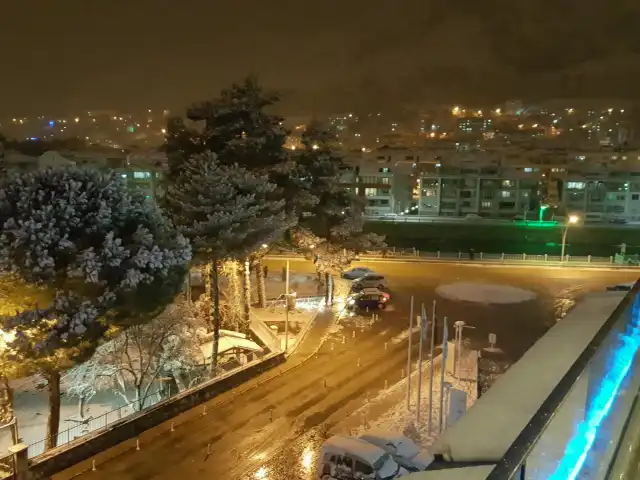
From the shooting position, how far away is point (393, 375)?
16.4 m

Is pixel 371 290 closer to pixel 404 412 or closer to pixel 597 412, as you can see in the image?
pixel 404 412

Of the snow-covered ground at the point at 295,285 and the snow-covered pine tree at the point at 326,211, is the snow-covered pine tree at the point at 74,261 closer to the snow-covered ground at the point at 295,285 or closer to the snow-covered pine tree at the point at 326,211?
the snow-covered pine tree at the point at 326,211

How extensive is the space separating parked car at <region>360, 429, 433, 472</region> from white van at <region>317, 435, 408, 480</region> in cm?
20

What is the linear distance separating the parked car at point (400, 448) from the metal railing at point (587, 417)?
778 cm

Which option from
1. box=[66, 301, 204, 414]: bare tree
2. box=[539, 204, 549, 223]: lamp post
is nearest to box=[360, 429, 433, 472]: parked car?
box=[66, 301, 204, 414]: bare tree

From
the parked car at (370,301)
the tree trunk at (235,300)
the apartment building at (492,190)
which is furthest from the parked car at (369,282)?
the apartment building at (492,190)

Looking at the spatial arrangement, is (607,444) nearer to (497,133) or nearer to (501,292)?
(501,292)

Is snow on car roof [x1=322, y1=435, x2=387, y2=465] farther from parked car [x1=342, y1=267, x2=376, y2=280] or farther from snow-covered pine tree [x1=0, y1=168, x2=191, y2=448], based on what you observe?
parked car [x1=342, y1=267, x2=376, y2=280]

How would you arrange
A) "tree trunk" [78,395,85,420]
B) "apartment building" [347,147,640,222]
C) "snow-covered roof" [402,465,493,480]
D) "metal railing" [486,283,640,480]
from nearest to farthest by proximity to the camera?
"metal railing" [486,283,640,480], "snow-covered roof" [402,465,493,480], "tree trunk" [78,395,85,420], "apartment building" [347,147,640,222]

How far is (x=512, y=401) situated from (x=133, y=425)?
10.1m

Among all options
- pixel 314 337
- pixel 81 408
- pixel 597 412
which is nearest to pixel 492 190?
pixel 314 337

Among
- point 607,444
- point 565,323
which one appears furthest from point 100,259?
point 607,444

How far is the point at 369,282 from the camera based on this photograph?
2488 cm

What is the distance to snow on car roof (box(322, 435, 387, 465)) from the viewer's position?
10.2m
